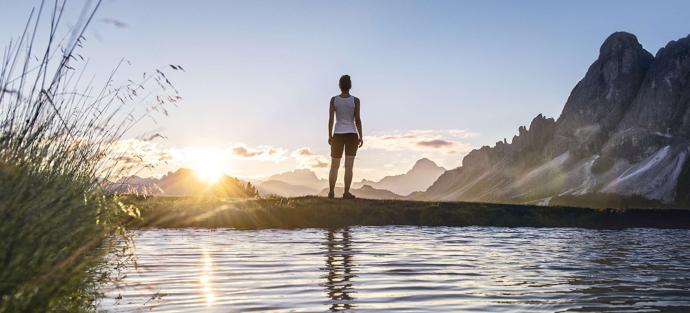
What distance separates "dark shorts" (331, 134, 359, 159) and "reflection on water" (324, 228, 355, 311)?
457 centimetres

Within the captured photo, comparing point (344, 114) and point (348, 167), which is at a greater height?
point (344, 114)

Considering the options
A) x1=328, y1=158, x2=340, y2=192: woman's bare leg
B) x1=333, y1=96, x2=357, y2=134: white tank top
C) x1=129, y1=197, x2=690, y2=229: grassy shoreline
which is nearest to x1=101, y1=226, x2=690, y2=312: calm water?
x1=129, y1=197, x2=690, y2=229: grassy shoreline

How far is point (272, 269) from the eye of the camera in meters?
9.05

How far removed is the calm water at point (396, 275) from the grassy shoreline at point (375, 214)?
9.00 ft

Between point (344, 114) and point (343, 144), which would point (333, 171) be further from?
point (344, 114)

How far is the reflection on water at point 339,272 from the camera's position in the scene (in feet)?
22.3

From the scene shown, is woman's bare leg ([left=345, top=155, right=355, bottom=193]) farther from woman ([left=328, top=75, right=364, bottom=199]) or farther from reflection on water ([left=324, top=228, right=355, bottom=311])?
reflection on water ([left=324, top=228, right=355, bottom=311])

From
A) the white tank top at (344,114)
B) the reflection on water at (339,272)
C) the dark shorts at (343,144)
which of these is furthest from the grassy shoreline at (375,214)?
the reflection on water at (339,272)

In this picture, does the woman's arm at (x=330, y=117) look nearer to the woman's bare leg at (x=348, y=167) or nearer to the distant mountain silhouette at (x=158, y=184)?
the woman's bare leg at (x=348, y=167)

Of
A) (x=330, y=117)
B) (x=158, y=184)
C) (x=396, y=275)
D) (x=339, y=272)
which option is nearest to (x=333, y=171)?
(x=330, y=117)

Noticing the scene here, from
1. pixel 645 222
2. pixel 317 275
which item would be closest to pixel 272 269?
pixel 317 275

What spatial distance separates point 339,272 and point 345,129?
A: 9.66 metres

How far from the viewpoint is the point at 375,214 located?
1895 cm

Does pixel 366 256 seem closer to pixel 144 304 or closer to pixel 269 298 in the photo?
pixel 269 298
